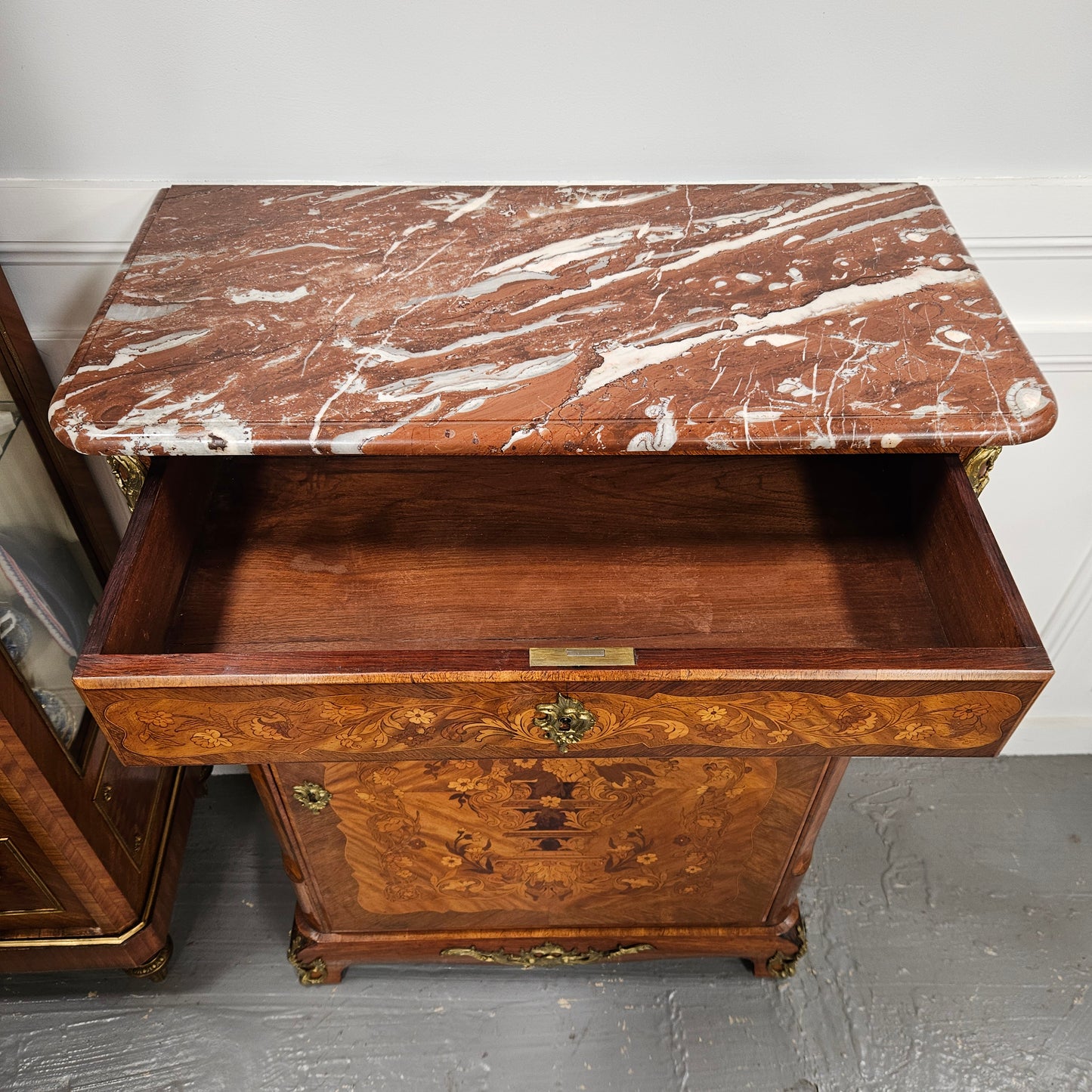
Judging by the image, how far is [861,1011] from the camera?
1190mm

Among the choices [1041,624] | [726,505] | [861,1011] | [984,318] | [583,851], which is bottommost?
[861,1011]

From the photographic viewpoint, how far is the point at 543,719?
0.71 metres

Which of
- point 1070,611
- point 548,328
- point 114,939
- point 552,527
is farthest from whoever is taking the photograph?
point 1070,611

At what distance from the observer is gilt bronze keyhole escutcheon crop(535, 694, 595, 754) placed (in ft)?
2.29

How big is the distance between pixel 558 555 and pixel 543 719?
8.4 inches

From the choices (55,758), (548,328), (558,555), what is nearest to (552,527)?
(558,555)

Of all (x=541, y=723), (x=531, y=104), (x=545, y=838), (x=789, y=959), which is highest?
(x=531, y=104)

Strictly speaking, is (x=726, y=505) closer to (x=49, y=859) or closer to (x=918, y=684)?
(x=918, y=684)

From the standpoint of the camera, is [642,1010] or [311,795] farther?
[642,1010]

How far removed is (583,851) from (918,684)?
18.6 inches

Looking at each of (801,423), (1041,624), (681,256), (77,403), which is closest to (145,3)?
(77,403)

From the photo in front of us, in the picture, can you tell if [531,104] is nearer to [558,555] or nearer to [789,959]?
[558,555]

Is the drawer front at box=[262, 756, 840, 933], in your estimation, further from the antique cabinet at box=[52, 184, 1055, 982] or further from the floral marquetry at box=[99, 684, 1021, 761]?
the floral marquetry at box=[99, 684, 1021, 761]

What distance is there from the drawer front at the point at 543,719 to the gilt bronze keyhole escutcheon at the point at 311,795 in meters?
0.18
